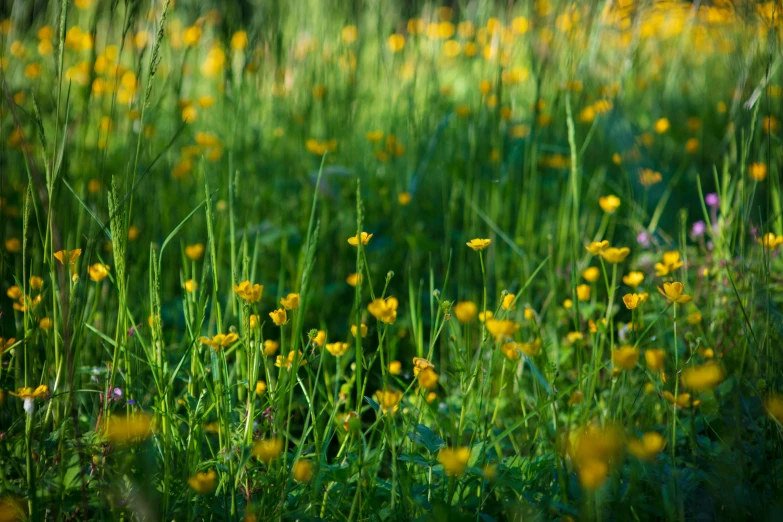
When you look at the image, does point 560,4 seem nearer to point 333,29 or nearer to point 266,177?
point 333,29

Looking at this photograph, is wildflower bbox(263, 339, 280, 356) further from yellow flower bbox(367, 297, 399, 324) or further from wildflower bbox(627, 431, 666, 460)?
wildflower bbox(627, 431, 666, 460)

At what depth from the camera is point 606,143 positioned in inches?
102

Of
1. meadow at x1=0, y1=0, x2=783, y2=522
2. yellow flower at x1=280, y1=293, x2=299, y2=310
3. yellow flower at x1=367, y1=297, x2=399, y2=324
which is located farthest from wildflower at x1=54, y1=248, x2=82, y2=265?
yellow flower at x1=367, y1=297, x2=399, y2=324

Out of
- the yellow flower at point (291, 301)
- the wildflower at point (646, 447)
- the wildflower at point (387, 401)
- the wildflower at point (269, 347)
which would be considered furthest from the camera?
the wildflower at point (269, 347)

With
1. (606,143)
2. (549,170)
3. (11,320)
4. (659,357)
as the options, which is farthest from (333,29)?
(659,357)

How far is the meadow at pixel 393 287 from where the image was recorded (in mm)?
898

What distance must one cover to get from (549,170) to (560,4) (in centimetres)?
82

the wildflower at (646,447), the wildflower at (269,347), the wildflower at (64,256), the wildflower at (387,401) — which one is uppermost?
the wildflower at (64,256)

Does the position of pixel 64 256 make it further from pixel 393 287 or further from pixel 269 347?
pixel 393 287

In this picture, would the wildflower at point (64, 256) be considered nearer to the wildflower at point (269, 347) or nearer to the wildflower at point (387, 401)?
the wildflower at point (269, 347)

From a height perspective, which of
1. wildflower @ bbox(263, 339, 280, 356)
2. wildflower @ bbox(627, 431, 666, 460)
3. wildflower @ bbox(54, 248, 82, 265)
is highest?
wildflower @ bbox(54, 248, 82, 265)

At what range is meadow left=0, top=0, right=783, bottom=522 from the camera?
90cm

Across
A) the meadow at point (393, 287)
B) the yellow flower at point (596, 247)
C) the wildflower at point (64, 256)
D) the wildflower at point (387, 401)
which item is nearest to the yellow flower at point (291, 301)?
the meadow at point (393, 287)

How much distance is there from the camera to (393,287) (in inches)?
79.7
